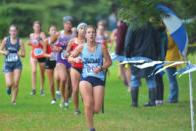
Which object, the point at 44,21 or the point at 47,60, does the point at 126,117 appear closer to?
the point at 47,60

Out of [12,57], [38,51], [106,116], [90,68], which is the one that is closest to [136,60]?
[106,116]

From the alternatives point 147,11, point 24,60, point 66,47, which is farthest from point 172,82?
point 24,60

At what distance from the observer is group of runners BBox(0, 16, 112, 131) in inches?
589

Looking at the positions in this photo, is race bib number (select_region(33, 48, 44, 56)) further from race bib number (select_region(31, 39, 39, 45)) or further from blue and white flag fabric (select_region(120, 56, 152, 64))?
blue and white flag fabric (select_region(120, 56, 152, 64))

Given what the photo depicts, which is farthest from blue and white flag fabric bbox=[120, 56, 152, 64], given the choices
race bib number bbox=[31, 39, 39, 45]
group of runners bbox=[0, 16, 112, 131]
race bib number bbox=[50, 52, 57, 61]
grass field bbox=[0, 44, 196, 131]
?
race bib number bbox=[31, 39, 39, 45]

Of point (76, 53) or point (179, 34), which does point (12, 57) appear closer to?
point (76, 53)

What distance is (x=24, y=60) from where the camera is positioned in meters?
43.9

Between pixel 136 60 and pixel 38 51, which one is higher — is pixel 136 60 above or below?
below

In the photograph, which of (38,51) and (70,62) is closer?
(70,62)

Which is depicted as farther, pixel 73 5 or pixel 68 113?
pixel 73 5

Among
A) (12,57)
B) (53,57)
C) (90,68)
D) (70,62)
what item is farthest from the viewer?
(53,57)

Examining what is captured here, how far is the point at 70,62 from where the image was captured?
17.2m

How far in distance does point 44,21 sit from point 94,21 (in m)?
11.6

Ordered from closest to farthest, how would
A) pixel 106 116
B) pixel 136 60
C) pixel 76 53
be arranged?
1. pixel 76 53
2. pixel 136 60
3. pixel 106 116
